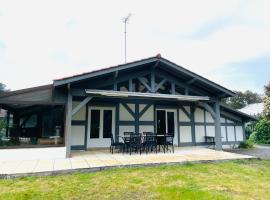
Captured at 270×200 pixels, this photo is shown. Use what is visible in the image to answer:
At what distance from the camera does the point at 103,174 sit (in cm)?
548

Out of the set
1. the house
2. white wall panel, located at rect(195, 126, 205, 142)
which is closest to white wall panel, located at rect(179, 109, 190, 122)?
the house

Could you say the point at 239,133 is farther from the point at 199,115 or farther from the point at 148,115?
the point at 148,115

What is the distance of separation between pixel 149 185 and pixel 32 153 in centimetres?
433

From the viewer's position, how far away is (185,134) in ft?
36.6

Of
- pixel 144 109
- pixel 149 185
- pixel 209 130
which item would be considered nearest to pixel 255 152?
pixel 209 130

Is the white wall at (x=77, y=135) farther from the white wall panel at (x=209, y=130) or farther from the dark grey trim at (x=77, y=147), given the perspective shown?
the white wall panel at (x=209, y=130)

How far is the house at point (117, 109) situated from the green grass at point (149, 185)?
242 cm

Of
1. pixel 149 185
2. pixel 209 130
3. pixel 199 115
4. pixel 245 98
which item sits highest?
pixel 245 98

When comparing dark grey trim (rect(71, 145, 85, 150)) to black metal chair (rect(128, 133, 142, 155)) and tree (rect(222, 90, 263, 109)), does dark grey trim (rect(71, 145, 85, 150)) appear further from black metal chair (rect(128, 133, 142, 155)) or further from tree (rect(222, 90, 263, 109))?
tree (rect(222, 90, 263, 109))

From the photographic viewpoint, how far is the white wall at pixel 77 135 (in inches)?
357

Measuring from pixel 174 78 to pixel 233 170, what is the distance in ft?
14.5

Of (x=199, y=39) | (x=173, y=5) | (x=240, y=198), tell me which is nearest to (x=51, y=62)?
(x=199, y=39)

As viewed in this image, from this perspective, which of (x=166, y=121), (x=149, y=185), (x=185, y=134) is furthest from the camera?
(x=185, y=134)

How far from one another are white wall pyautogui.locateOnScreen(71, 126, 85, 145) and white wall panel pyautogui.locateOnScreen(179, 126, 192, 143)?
199 inches
